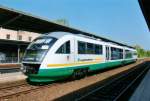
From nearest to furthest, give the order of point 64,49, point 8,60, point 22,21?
point 64,49
point 22,21
point 8,60

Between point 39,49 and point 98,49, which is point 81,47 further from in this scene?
point 98,49

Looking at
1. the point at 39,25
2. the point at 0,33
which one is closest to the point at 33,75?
the point at 39,25

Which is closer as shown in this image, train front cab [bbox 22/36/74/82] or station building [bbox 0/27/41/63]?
train front cab [bbox 22/36/74/82]

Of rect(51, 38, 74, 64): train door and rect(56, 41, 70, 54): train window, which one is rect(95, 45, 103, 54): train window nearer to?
rect(51, 38, 74, 64): train door

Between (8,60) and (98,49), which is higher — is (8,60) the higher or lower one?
the lower one

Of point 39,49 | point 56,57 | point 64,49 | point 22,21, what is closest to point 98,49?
point 22,21

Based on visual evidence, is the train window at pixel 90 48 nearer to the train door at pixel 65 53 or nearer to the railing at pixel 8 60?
the train door at pixel 65 53

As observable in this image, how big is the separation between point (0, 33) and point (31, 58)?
4275 centimetres

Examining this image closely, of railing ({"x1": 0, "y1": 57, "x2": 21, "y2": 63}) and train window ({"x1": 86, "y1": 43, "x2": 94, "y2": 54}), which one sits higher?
train window ({"x1": 86, "y1": 43, "x2": 94, "y2": 54})

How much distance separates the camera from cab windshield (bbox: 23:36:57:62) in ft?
46.6

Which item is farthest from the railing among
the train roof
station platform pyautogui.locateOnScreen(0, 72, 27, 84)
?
station platform pyautogui.locateOnScreen(0, 72, 27, 84)

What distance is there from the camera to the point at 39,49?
14609 mm

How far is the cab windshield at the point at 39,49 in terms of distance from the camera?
559 inches

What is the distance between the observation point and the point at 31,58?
14500mm
